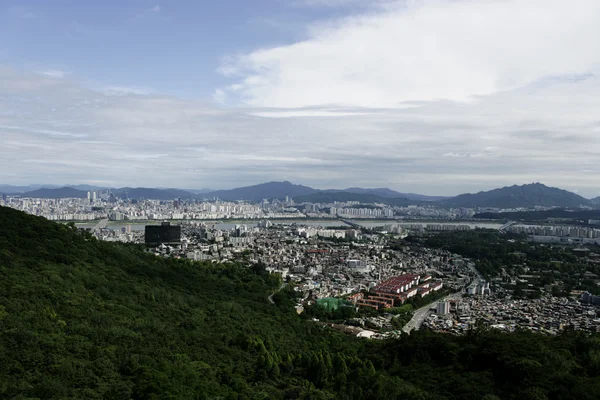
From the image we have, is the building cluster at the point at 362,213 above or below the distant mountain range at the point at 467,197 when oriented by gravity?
below

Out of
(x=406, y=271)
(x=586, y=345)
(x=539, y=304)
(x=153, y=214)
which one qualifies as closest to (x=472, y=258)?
(x=406, y=271)

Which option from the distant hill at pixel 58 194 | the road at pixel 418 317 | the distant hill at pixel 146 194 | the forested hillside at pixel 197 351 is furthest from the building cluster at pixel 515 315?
the distant hill at pixel 146 194

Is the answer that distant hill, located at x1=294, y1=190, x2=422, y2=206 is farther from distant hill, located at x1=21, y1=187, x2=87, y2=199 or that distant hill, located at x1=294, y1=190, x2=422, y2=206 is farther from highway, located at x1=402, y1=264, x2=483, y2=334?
highway, located at x1=402, y1=264, x2=483, y2=334

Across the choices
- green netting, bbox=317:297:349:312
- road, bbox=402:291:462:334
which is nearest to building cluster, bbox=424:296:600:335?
road, bbox=402:291:462:334

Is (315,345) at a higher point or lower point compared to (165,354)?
lower

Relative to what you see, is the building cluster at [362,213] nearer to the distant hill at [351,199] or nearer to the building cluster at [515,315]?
the distant hill at [351,199]

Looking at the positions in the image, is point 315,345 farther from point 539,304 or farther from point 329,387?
point 539,304

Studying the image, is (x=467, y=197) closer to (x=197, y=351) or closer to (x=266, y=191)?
(x=266, y=191)
